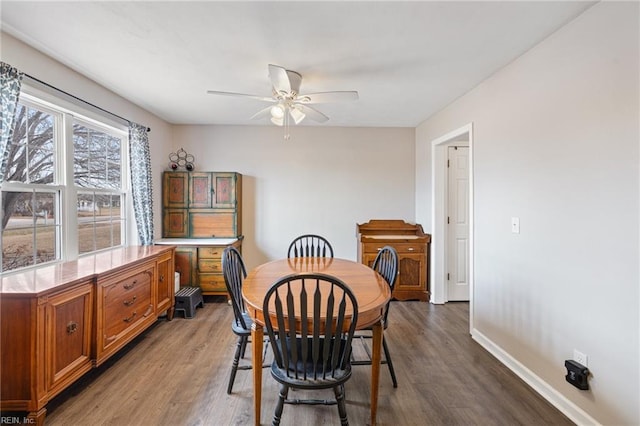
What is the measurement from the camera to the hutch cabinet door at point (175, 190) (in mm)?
3863

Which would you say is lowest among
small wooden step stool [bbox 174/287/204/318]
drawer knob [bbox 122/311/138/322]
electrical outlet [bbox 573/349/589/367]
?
small wooden step stool [bbox 174/287/204/318]

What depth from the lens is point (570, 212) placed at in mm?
1768

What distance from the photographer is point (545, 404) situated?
188 centimetres

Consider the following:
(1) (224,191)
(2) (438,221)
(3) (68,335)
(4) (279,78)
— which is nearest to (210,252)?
(1) (224,191)

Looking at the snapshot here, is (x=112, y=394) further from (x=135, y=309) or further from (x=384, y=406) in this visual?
(x=384, y=406)

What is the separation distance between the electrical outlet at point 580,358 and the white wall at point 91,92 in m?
4.15

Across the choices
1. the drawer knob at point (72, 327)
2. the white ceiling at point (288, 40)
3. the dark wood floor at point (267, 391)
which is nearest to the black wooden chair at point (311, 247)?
the dark wood floor at point (267, 391)

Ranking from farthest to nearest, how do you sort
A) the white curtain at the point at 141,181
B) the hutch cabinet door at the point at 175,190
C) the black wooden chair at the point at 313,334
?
the hutch cabinet door at the point at 175,190
the white curtain at the point at 141,181
the black wooden chair at the point at 313,334

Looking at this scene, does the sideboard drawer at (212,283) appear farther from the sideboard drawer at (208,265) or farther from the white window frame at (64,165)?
the white window frame at (64,165)

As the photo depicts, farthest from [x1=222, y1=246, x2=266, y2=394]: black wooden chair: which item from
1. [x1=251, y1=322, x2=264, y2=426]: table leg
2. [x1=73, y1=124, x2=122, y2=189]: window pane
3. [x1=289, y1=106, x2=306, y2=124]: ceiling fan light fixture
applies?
[x1=73, y1=124, x2=122, y2=189]: window pane

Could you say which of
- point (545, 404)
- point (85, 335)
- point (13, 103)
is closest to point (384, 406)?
point (545, 404)

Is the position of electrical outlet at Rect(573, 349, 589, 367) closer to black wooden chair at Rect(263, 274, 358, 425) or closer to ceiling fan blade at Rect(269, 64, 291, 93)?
black wooden chair at Rect(263, 274, 358, 425)

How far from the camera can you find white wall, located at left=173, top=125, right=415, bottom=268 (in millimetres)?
4223

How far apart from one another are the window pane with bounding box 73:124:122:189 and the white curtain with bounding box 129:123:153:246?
0.16m
